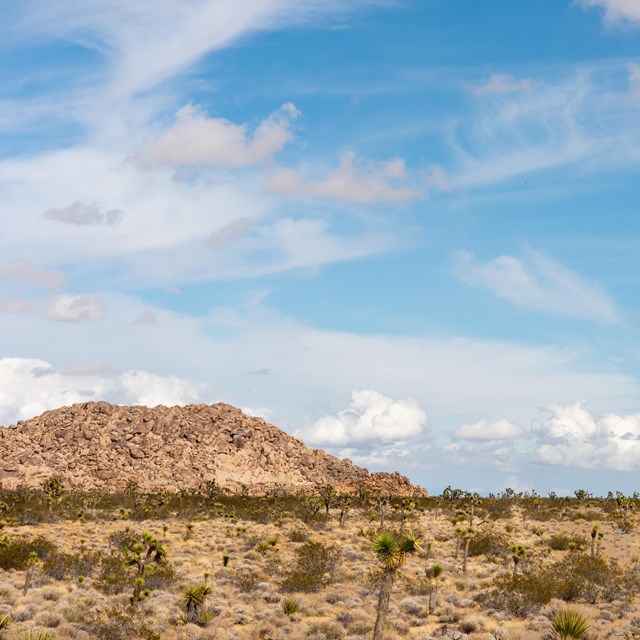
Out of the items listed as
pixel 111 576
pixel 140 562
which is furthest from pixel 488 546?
pixel 111 576

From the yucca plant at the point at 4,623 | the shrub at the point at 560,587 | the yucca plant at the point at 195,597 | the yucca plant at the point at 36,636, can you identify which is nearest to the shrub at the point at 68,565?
the yucca plant at the point at 195,597

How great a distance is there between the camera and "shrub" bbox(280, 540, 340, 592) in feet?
127

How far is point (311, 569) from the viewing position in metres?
41.4

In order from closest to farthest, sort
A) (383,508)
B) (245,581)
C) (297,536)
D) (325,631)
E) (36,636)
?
1. (36,636)
2. (325,631)
3. (245,581)
4. (297,536)
5. (383,508)

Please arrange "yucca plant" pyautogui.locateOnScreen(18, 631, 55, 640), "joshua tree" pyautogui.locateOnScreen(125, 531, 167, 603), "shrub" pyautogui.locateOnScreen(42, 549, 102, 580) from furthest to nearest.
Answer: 1. "shrub" pyautogui.locateOnScreen(42, 549, 102, 580)
2. "joshua tree" pyautogui.locateOnScreen(125, 531, 167, 603)
3. "yucca plant" pyautogui.locateOnScreen(18, 631, 55, 640)

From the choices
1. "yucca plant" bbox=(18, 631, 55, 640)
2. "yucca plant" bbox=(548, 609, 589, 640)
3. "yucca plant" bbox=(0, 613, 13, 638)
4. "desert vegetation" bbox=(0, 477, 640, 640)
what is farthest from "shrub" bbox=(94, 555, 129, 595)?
"yucca plant" bbox=(548, 609, 589, 640)

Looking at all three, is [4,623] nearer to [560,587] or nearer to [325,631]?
[325,631]

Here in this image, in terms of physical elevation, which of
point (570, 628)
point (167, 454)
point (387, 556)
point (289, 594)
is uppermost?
point (167, 454)

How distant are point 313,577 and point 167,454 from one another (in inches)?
2776

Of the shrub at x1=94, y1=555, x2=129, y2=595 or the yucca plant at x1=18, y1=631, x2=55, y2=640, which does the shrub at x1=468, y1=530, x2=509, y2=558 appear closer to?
the shrub at x1=94, y1=555, x2=129, y2=595

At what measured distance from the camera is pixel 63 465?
327ft

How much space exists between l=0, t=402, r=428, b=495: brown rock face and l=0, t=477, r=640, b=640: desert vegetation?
36.2 meters

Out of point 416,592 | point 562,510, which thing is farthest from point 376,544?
point 562,510

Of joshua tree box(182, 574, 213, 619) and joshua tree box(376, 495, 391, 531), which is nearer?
joshua tree box(182, 574, 213, 619)
